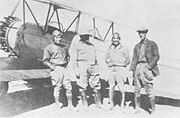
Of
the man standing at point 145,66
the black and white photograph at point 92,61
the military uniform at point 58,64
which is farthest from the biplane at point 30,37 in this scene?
the man standing at point 145,66

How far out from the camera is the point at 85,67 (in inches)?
178

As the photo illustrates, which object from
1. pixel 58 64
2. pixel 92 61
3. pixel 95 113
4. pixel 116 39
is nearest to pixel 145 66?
pixel 116 39

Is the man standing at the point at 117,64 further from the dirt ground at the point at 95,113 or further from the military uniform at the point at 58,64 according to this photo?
the military uniform at the point at 58,64

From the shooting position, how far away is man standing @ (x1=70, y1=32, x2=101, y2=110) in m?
4.50

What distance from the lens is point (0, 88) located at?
16.5 ft

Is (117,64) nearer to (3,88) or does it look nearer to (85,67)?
(85,67)

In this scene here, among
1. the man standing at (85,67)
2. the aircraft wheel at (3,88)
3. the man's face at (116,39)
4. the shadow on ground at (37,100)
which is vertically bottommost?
the shadow on ground at (37,100)

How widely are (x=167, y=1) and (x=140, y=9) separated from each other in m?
0.59

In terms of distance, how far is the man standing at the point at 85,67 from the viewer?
4.50 meters

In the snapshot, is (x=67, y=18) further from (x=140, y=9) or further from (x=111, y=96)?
(x=111, y=96)

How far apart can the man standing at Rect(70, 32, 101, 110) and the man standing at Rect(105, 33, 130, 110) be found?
0.24 meters

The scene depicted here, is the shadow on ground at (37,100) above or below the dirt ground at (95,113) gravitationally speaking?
above

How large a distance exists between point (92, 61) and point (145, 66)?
937 mm

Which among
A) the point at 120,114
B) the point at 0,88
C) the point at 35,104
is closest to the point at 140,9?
the point at 120,114
